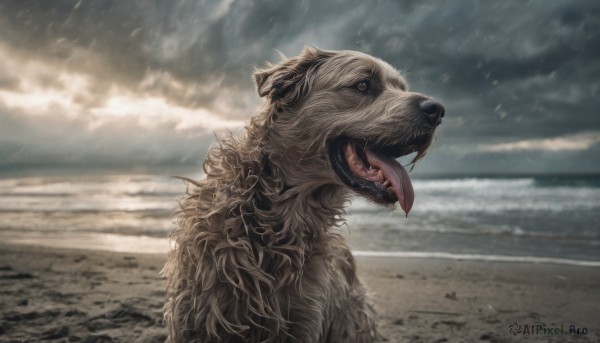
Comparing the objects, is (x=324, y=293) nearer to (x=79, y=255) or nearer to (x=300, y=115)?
(x=300, y=115)

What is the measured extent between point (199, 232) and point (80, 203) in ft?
62.3

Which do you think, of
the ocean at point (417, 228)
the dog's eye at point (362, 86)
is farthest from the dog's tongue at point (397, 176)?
the ocean at point (417, 228)

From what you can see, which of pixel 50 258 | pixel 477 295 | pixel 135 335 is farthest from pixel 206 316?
pixel 50 258

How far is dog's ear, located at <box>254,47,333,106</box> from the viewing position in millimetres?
3133

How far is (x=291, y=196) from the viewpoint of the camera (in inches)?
117

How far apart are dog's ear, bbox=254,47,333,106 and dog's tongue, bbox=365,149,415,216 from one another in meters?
0.68

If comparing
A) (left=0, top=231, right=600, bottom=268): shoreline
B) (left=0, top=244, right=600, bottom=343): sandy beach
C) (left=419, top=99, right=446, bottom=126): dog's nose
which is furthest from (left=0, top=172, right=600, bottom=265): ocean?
(left=419, top=99, right=446, bottom=126): dog's nose

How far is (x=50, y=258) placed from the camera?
808 centimetres

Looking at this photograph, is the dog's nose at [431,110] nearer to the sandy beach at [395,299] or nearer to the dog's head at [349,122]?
the dog's head at [349,122]

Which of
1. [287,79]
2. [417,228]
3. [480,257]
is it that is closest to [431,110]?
[287,79]

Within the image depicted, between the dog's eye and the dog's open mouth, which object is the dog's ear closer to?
the dog's eye

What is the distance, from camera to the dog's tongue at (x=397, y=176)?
9.43 feet

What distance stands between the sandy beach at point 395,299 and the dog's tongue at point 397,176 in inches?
87.0

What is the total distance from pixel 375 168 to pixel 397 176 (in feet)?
0.53
